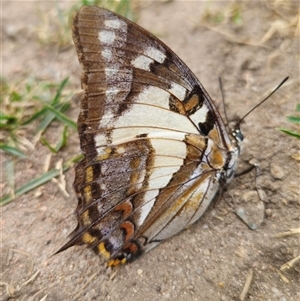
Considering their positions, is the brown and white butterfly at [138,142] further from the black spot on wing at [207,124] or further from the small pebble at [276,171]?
the small pebble at [276,171]

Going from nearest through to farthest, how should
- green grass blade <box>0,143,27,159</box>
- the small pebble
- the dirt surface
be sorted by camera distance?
1. the dirt surface
2. the small pebble
3. green grass blade <box>0,143,27,159</box>

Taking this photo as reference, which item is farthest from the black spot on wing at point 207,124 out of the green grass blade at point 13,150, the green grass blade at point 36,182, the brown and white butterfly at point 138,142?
the green grass blade at point 13,150

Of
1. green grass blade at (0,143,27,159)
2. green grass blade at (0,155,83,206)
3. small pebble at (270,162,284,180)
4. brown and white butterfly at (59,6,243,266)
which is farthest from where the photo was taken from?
green grass blade at (0,143,27,159)

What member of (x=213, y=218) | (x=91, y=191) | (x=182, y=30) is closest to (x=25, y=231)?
(x=91, y=191)

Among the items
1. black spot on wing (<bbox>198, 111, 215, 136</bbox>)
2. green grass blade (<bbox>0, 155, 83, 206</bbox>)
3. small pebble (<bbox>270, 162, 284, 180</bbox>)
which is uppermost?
black spot on wing (<bbox>198, 111, 215, 136</bbox>)

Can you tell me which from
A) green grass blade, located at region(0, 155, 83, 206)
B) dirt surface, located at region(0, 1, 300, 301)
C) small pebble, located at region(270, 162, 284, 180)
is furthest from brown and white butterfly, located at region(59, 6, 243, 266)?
green grass blade, located at region(0, 155, 83, 206)

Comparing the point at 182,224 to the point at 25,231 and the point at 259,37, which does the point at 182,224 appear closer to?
the point at 25,231

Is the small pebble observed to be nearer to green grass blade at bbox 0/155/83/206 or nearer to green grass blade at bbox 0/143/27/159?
green grass blade at bbox 0/155/83/206

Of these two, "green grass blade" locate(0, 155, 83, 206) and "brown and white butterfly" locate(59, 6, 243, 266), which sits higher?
"brown and white butterfly" locate(59, 6, 243, 266)

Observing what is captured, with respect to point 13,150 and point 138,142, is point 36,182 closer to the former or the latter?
point 13,150
